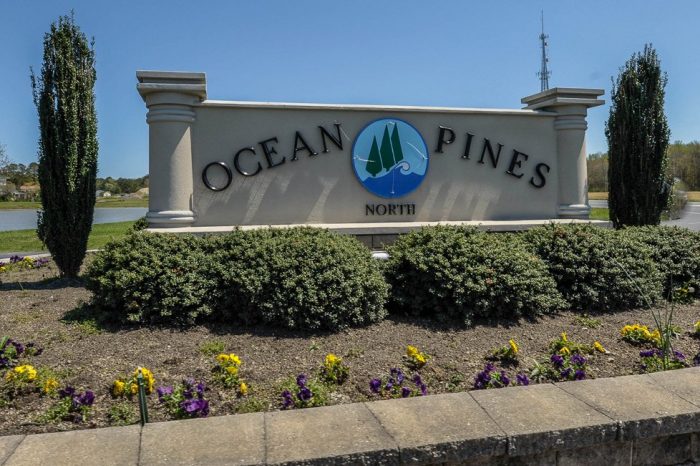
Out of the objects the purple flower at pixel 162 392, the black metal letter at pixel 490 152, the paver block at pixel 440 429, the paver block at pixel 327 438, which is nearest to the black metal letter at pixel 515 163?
the black metal letter at pixel 490 152

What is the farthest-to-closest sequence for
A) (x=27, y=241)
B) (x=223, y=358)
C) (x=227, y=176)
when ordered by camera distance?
(x=27, y=241)
(x=227, y=176)
(x=223, y=358)

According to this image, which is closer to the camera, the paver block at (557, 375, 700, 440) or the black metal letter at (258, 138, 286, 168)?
the paver block at (557, 375, 700, 440)

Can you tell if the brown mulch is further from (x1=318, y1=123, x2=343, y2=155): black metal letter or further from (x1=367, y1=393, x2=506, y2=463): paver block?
(x1=318, y1=123, x2=343, y2=155): black metal letter

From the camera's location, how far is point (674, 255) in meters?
6.73

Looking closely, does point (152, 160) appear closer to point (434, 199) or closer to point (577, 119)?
point (434, 199)

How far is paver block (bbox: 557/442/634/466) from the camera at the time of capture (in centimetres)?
303

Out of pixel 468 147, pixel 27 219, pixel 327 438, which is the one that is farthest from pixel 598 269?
pixel 27 219

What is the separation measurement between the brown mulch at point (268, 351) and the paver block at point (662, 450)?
99 cm

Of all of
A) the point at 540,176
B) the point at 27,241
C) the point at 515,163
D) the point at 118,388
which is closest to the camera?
the point at 118,388

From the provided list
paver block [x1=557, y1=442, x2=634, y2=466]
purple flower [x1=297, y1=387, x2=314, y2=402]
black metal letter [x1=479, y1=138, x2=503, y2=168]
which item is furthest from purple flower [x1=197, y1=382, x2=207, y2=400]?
black metal letter [x1=479, y1=138, x2=503, y2=168]

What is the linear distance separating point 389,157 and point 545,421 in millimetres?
5039

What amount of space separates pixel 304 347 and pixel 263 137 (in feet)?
11.5

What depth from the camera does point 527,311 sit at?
5.46 meters

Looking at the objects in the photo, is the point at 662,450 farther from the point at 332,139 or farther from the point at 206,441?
the point at 332,139
